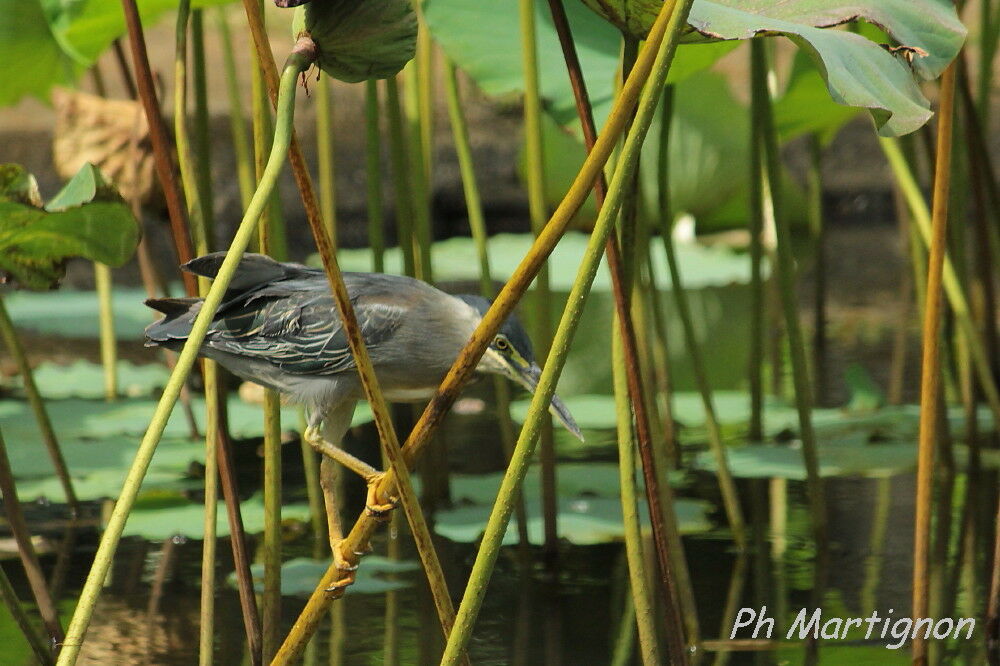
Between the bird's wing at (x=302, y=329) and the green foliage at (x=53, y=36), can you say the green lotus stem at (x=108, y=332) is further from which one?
the bird's wing at (x=302, y=329)

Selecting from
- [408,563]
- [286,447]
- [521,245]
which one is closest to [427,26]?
[408,563]

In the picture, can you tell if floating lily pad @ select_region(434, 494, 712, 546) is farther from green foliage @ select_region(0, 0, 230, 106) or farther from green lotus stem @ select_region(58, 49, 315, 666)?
green lotus stem @ select_region(58, 49, 315, 666)

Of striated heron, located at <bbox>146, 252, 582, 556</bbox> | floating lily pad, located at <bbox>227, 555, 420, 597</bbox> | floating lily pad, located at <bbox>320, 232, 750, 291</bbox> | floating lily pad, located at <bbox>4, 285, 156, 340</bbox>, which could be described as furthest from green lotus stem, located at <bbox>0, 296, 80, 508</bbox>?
floating lily pad, located at <bbox>320, 232, 750, 291</bbox>

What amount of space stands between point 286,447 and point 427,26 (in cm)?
132

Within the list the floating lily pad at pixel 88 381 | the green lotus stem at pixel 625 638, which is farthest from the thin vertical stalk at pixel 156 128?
the floating lily pad at pixel 88 381

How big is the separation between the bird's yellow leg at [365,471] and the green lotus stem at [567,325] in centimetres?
17

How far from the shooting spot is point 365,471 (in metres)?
1.89

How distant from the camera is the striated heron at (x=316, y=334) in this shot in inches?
80.7

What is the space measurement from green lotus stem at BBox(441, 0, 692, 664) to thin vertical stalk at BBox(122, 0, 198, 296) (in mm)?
638

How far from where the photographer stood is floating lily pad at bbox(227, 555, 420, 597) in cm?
240

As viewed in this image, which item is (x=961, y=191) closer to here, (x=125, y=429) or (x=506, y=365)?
(x=506, y=365)

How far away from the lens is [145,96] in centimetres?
168

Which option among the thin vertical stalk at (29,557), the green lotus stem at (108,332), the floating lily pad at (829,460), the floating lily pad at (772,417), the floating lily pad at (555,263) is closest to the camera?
the thin vertical stalk at (29,557)

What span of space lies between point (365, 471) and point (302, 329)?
285mm
